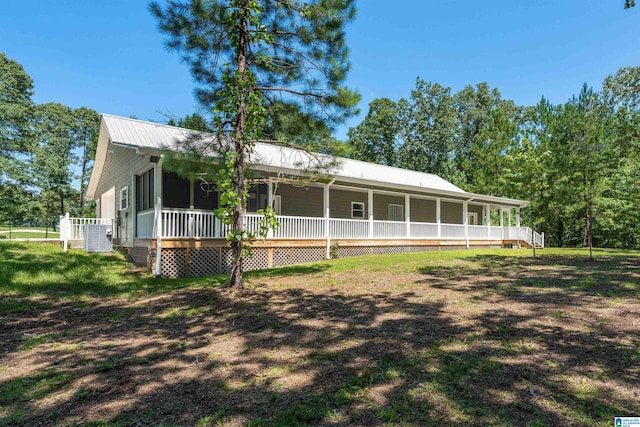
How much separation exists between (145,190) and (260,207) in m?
4.07

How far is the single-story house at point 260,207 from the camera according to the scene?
10.4m

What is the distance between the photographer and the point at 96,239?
14367 mm

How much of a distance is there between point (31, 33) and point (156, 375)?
64.1 feet

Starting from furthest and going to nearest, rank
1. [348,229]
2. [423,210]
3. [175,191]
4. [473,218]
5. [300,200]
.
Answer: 1. [473,218]
2. [423,210]
3. [300,200]
4. [348,229]
5. [175,191]

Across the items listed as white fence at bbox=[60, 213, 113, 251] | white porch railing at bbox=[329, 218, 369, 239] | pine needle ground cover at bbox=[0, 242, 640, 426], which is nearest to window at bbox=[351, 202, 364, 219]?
white porch railing at bbox=[329, 218, 369, 239]

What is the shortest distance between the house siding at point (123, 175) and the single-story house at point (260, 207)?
0.04 m

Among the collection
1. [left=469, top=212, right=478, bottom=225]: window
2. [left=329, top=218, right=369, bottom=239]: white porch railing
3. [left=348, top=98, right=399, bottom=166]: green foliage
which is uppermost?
[left=348, top=98, right=399, bottom=166]: green foliage

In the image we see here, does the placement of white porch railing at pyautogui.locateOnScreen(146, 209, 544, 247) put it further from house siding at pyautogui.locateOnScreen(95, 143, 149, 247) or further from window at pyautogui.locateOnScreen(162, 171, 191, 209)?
house siding at pyautogui.locateOnScreen(95, 143, 149, 247)

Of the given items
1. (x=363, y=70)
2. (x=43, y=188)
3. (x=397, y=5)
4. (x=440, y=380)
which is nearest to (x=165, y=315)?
(x=440, y=380)

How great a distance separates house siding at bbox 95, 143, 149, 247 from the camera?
13.0 m

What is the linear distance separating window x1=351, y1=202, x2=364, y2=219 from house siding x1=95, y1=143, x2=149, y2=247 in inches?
396

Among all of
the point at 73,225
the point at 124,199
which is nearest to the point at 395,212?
the point at 124,199

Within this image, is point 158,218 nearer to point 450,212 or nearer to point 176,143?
point 176,143

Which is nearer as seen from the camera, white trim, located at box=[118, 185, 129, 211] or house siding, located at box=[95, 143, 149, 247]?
house siding, located at box=[95, 143, 149, 247]
